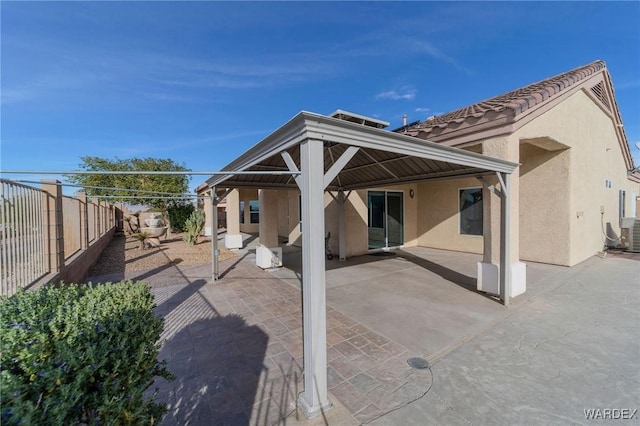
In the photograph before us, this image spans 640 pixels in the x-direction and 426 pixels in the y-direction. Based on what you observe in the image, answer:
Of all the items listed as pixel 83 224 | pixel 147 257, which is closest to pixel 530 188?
pixel 83 224

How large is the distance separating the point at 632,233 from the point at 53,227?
1724 cm

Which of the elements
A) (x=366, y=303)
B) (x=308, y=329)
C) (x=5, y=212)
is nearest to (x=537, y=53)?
(x=366, y=303)

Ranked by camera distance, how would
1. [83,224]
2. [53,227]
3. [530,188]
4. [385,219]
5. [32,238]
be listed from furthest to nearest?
[385,219]
[530,188]
[83,224]
[53,227]
[32,238]

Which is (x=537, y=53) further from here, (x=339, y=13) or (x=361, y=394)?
(x=361, y=394)

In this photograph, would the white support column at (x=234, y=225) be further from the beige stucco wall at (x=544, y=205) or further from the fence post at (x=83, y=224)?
the beige stucco wall at (x=544, y=205)

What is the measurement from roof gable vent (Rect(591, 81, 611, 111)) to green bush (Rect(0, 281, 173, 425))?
13389mm

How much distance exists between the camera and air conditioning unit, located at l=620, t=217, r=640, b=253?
9293 mm

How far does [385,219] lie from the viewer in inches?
431

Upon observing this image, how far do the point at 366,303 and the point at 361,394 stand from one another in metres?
2.50

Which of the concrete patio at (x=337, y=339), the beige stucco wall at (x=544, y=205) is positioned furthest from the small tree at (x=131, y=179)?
the beige stucco wall at (x=544, y=205)

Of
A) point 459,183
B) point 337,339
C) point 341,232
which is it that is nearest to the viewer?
point 337,339

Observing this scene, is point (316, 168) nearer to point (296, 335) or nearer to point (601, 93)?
point (296, 335)

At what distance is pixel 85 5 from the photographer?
5121 millimetres

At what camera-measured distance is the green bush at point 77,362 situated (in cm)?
123
